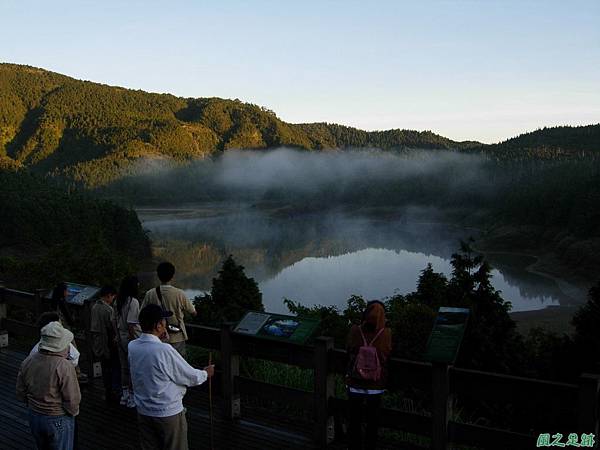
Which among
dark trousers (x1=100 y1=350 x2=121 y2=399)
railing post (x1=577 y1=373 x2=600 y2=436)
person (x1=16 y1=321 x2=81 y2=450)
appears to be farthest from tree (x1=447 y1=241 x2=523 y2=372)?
person (x1=16 y1=321 x2=81 y2=450)

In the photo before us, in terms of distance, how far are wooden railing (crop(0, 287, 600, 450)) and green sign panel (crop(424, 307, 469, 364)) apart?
3.7 inches

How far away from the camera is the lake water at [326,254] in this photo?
54.5 metres

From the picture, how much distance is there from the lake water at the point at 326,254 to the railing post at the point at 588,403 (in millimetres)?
38357

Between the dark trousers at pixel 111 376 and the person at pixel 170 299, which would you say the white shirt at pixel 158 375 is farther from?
the dark trousers at pixel 111 376

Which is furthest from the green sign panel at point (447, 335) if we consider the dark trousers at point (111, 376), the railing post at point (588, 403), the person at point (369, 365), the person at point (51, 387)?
the dark trousers at point (111, 376)

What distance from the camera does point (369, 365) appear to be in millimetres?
4723

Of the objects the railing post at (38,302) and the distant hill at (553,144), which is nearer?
the railing post at (38,302)

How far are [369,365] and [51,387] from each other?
238cm

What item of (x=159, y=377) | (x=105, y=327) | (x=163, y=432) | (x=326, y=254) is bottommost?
(x=326, y=254)

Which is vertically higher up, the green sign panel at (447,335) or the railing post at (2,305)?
the green sign panel at (447,335)

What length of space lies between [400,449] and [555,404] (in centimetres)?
163

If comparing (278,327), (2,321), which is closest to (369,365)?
(278,327)

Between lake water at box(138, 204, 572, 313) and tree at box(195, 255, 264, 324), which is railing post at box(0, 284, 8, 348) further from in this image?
lake water at box(138, 204, 572, 313)

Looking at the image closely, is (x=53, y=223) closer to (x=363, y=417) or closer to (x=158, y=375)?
(x=363, y=417)
